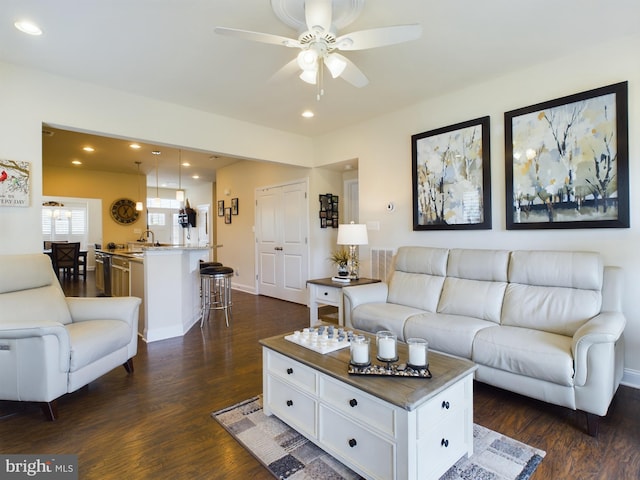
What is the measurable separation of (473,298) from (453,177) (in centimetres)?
134

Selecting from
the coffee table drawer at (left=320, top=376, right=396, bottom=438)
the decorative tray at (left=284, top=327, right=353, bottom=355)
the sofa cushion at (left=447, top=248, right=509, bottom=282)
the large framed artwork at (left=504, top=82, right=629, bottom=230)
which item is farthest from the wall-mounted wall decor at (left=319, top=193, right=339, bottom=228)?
the coffee table drawer at (left=320, top=376, right=396, bottom=438)

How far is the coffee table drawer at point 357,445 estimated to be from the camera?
1412 millimetres

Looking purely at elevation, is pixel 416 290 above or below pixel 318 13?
below

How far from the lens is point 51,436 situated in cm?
188

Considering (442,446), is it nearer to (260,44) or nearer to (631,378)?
(631,378)

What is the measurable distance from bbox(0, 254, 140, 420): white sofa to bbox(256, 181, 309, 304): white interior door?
293 cm

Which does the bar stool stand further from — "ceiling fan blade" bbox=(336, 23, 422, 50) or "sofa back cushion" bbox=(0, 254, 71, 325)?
"ceiling fan blade" bbox=(336, 23, 422, 50)

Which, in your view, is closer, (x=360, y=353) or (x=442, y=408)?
(x=442, y=408)

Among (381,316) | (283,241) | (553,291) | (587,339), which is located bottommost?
(381,316)

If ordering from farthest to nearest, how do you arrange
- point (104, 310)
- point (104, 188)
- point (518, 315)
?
point (104, 188)
point (104, 310)
point (518, 315)

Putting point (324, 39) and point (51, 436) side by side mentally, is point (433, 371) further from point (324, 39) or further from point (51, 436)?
point (51, 436)

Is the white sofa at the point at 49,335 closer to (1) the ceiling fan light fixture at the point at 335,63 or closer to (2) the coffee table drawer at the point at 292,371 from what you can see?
(2) the coffee table drawer at the point at 292,371

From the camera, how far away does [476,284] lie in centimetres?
289

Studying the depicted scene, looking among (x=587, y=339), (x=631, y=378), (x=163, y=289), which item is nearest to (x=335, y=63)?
(x=587, y=339)
